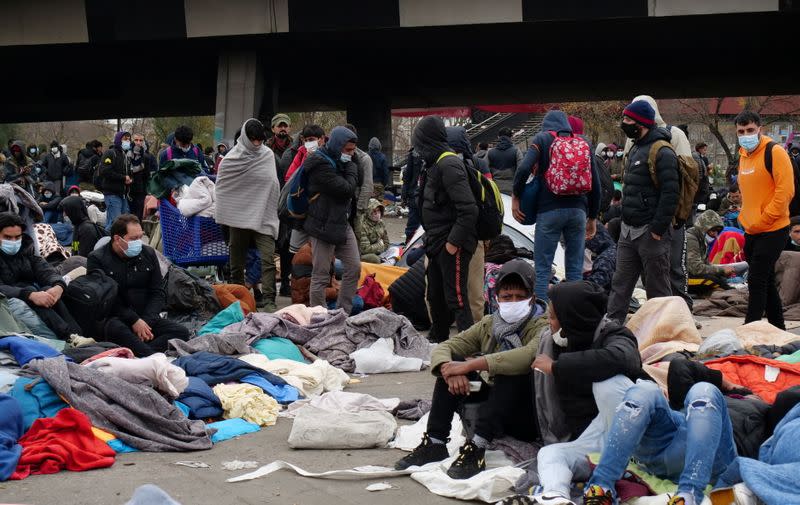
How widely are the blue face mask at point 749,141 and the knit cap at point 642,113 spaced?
0.76 meters

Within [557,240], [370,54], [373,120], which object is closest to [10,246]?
[557,240]

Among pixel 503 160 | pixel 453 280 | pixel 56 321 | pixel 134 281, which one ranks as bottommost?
pixel 56 321

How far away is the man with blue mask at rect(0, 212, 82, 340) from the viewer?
7699mm

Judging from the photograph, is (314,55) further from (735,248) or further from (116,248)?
(116,248)

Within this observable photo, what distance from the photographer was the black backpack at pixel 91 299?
779 centimetres

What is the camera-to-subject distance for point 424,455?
5266mm

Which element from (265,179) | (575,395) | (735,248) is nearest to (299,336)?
(265,179)

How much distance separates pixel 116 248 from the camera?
8.04 meters

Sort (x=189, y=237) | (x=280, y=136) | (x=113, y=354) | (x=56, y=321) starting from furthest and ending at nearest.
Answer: (x=280, y=136), (x=189, y=237), (x=56, y=321), (x=113, y=354)

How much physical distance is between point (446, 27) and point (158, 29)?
5.87 meters

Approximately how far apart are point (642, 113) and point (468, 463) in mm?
4074

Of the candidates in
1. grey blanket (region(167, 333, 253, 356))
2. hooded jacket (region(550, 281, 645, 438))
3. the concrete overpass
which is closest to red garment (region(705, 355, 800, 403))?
hooded jacket (region(550, 281, 645, 438))

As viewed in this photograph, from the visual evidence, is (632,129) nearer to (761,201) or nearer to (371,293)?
(761,201)

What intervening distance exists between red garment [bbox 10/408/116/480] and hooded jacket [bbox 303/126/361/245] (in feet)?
13.7
